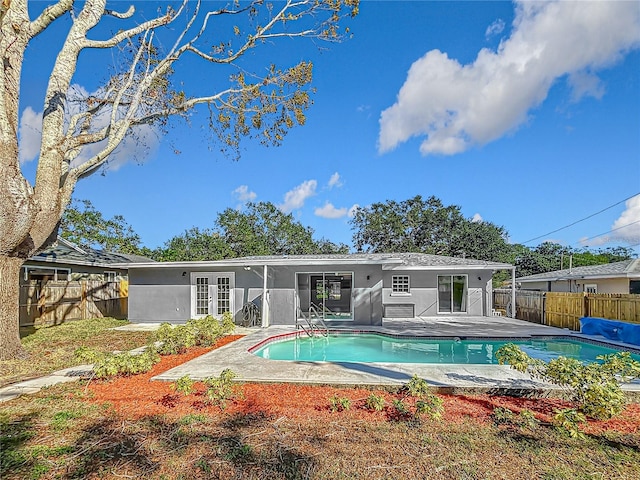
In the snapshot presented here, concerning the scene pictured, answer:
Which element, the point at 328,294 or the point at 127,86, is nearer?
the point at 127,86

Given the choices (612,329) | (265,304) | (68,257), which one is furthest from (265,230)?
(612,329)

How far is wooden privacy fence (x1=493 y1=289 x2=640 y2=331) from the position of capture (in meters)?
→ 10.8

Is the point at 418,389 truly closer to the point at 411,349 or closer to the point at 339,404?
the point at 339,404

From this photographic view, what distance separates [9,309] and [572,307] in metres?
16.3

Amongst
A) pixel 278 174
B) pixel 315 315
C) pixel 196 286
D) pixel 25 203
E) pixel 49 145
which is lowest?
pixel 315 315

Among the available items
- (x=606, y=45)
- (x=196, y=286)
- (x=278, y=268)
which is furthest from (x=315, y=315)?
(x=606, y=45)

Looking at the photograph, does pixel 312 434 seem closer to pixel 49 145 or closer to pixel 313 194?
pixel 49 145

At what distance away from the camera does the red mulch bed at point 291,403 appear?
4336 millimetres

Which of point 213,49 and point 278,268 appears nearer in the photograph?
point 213,49

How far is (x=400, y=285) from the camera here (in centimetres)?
1599

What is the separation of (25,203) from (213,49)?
7184 millimetres

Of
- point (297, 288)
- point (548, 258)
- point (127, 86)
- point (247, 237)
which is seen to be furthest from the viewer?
point (548, 258)

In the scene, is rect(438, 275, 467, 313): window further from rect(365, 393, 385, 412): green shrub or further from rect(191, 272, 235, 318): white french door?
rect(365, 393, 385, 412): green shrub

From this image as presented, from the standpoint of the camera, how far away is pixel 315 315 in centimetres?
1439
